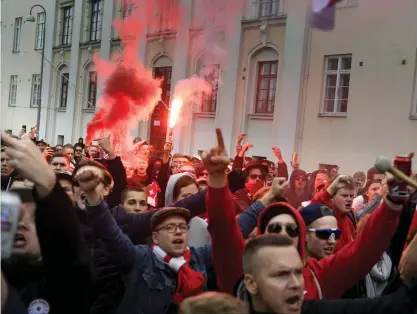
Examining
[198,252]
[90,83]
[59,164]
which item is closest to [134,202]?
[198,252]

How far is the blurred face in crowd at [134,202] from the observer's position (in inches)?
201

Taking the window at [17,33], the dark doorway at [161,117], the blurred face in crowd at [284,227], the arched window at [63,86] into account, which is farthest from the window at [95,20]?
the blurred face in crowd at [284,227]

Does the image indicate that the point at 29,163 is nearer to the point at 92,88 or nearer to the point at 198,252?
the point at 198,252

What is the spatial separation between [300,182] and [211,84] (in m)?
12.3

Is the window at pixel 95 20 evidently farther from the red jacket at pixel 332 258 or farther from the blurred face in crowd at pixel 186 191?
the red jacket at pixel 332 258

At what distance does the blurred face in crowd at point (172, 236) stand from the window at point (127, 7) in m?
19.5

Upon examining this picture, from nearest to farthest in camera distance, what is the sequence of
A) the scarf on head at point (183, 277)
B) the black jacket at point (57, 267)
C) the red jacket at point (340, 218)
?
the black jacket at point (57, 267)
the scarf on head at point (183, 277)
the red jacket at point (340, 218)

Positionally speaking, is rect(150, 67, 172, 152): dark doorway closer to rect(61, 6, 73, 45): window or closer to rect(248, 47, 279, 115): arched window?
rect(248, 47, 279, 115): arched window

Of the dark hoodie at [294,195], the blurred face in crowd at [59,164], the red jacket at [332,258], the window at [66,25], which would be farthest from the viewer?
the window at [66,25]

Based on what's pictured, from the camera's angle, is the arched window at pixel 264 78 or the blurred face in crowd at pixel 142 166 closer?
the blurred face in crowd at pixel 142 166

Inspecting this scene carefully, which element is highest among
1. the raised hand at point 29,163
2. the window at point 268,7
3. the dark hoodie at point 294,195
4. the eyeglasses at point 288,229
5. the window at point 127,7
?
the window at point 127,7

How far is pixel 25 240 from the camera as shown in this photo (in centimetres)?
231

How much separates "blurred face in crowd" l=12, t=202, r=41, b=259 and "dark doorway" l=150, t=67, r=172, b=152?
1961 cm

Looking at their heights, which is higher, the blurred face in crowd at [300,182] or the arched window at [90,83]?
the arched window at [90,83]
